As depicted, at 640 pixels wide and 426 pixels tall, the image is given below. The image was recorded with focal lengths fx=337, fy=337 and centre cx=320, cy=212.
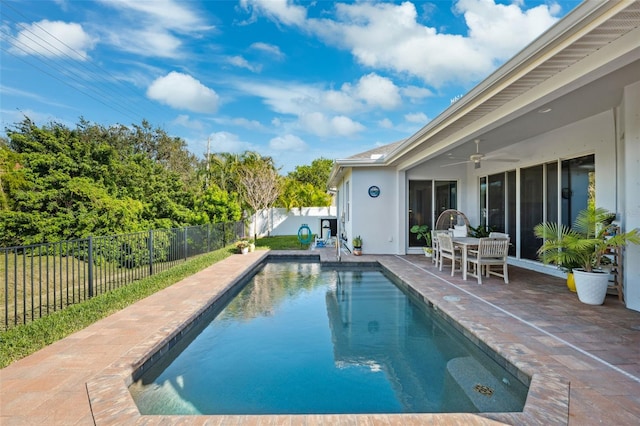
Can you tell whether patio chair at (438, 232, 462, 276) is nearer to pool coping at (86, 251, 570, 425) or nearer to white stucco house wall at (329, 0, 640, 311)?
white stucco house wall at (329, 0, 640, 311)

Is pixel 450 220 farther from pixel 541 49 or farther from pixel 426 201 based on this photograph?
pixel 541 49

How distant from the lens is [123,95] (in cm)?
2052

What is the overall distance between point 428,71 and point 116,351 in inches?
576

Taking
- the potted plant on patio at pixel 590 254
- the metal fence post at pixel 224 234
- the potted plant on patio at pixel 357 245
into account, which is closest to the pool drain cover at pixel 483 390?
the potted plant on patio at pixel 590 254

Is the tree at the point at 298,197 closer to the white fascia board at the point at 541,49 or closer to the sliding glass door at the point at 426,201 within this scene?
the sliding glass door at the point at 426,201

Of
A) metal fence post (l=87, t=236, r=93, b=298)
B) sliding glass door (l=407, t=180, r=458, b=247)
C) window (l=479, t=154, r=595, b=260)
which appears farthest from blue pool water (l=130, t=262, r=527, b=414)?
sliding glass door (l=407, t=180, r=458, b=247)

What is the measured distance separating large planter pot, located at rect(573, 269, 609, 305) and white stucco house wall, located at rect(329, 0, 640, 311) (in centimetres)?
29

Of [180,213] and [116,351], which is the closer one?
[116,351]

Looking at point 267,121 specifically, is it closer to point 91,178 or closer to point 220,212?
point 220,212

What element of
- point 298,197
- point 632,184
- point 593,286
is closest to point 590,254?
point 593,286

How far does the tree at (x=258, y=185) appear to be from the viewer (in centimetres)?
1873

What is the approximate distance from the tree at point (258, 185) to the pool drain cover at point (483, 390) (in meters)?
16.3

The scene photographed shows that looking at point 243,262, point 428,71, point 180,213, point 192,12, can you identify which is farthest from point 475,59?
point 180,213

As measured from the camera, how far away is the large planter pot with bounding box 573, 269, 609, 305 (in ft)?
15.4
